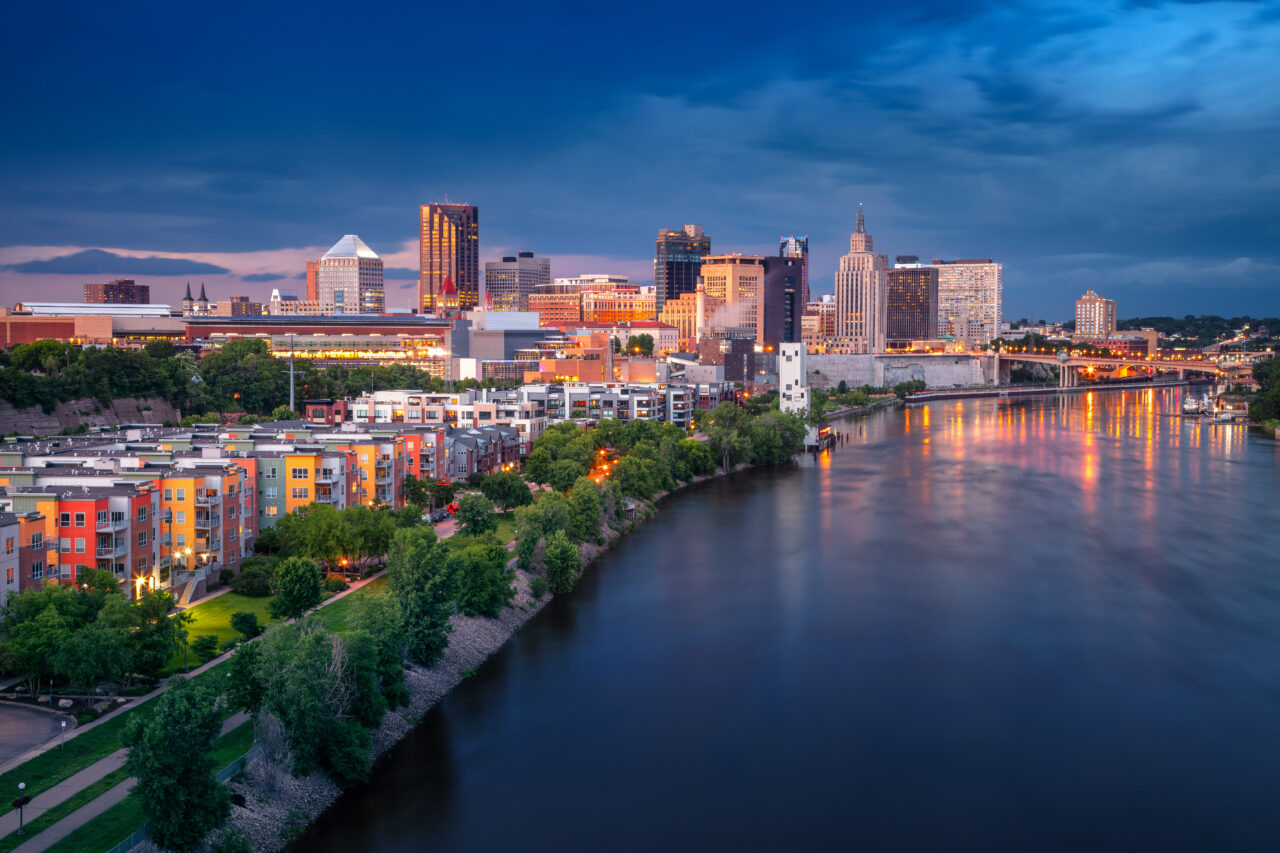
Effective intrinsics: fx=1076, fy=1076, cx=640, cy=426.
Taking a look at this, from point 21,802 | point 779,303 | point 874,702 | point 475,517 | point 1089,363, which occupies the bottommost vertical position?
point 874,702

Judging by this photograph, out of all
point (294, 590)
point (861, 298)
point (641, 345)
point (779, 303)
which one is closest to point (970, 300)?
point (861, 298)

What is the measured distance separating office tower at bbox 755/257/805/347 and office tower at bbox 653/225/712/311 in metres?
8.39

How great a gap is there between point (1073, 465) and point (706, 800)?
23671mm

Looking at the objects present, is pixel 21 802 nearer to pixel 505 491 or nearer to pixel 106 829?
pixel 106 829

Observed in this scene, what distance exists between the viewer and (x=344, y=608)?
12.7m

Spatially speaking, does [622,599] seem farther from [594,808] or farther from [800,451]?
[800,451]

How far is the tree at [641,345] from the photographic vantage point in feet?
192

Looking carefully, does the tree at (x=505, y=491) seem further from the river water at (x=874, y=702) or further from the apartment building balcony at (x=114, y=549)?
the apartment building balcony at (x=114, y=549)

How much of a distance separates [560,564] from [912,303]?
92.9 meters

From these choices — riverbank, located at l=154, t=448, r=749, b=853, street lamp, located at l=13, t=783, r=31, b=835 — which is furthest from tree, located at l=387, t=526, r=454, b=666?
street lamp, located at l=13, t=783, r=31, b=835

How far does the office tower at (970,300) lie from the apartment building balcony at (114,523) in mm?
107469

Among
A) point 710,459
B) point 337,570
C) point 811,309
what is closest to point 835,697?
point 337,570

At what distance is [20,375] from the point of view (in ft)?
84.5

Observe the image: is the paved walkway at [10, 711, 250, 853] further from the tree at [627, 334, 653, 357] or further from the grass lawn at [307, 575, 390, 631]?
the tree at [627, 334, 653, 357]
